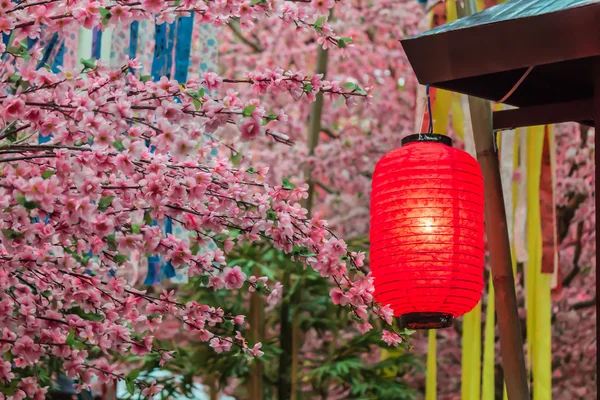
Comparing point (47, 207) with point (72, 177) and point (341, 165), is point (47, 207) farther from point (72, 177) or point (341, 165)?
point (341, 165)

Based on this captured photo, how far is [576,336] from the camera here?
8.95m

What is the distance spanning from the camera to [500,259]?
3.32 metres

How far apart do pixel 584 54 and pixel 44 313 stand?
2.00m

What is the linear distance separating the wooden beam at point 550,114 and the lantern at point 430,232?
21 cm

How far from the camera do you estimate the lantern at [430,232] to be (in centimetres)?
304

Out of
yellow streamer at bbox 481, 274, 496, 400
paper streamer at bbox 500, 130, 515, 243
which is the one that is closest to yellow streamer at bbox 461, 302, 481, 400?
yellow streamer at bbox 481, 274, 496, 400

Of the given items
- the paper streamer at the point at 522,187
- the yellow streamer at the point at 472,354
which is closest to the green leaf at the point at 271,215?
the paper streamer at the point at 522,187

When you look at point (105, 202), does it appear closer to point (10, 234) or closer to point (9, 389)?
point (10, 234)

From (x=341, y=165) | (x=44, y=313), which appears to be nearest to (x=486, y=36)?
(x=44, y=313)

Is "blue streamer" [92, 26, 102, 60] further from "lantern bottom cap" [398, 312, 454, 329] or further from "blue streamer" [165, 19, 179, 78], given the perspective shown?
"lantern bottom cap" [398, 312, 454, 329]

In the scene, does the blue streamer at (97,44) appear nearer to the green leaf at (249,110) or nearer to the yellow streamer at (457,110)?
the yellow streamer at (457,110)

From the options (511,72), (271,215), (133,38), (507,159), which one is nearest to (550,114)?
(511,72)

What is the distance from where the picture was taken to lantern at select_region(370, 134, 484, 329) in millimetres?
3041

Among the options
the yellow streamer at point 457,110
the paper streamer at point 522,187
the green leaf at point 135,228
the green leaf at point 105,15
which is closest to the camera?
the green leaf at point 105,15
